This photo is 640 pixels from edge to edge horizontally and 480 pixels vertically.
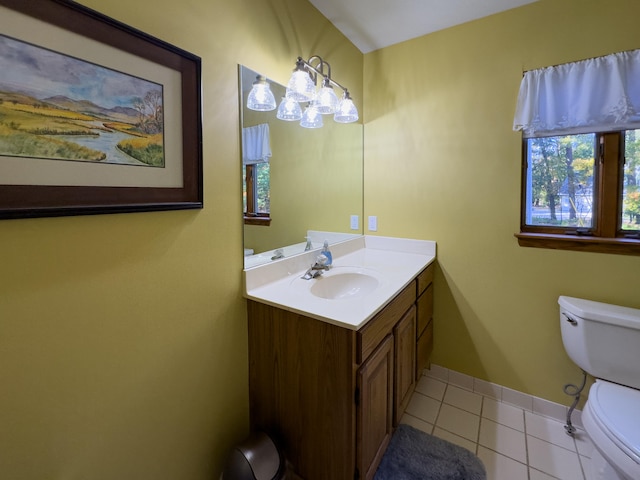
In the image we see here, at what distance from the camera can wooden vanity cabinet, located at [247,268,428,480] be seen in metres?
1.07

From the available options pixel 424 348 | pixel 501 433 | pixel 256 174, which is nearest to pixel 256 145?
pixel 256 174

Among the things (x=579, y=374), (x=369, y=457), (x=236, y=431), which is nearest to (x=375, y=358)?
(x=369, y=457)

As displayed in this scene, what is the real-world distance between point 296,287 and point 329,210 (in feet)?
2.41

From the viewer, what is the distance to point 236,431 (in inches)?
51.5

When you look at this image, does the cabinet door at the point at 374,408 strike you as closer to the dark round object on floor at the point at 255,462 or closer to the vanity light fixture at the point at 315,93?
the dark round object on floor at the point at 255,462

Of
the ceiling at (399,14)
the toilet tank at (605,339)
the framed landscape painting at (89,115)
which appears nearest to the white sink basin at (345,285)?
the framed landscape painting at (89,115)

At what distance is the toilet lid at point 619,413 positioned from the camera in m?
1.00

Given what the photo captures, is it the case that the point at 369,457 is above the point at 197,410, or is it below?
below

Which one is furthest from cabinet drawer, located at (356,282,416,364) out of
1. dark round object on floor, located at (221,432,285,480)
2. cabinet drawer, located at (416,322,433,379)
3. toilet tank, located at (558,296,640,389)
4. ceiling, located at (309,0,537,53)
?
ceiling, located at (309,0,537,53)

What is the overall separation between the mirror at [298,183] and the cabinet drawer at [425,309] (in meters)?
0.64

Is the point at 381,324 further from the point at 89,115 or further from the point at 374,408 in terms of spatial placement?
the point at 89,115

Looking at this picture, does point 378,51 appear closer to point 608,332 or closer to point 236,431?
point 608,332

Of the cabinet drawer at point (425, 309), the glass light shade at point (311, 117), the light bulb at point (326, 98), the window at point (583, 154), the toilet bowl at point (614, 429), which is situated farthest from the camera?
the cabinet drawer at point (425, 309)

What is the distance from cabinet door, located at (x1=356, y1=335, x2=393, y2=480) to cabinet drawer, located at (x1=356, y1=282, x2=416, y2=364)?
4 centimetres
